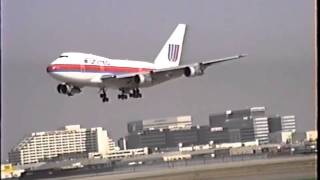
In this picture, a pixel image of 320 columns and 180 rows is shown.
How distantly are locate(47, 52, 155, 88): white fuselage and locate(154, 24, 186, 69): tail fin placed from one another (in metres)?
0.09

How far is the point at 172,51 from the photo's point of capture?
4.85m

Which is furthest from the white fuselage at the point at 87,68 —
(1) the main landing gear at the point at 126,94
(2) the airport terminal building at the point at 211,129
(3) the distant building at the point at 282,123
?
(3) the distant building at the point at 282,123

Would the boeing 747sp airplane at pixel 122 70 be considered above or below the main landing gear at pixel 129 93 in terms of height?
above

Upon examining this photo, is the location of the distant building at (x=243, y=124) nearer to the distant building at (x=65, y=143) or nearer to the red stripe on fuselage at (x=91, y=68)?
the red stripe on fuselage at (x=91, y=68)

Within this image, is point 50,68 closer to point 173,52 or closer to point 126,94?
point 126,94

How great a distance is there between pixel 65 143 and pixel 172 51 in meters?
1.00

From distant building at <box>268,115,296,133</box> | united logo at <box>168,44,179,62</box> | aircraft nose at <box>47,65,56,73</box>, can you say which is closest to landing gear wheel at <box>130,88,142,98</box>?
united logo at <box>168,44,179,62</box>

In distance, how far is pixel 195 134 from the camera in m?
4.96

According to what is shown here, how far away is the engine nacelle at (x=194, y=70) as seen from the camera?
4938mm

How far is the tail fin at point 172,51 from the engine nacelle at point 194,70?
91mm

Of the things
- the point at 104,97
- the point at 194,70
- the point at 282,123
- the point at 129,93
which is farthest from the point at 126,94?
the point at 282,123

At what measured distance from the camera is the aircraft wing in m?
4.85

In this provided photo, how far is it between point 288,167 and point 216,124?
33.5 inches

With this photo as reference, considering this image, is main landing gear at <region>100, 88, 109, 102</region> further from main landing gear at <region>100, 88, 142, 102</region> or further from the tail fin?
the tail fin
